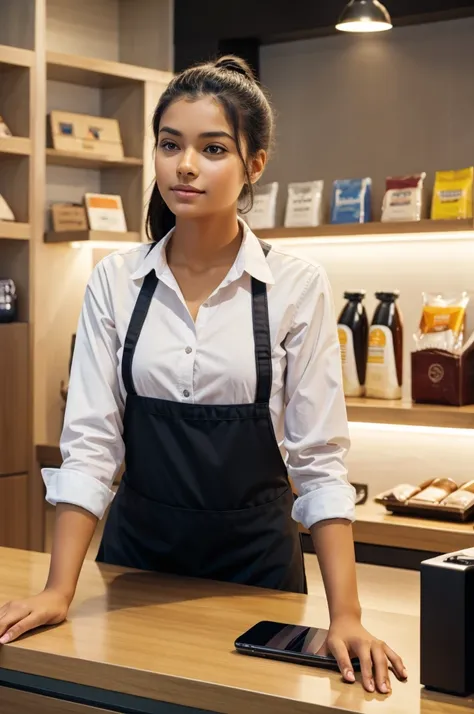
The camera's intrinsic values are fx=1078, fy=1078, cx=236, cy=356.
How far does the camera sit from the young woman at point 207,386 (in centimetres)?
169

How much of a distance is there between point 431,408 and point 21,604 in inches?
78.4

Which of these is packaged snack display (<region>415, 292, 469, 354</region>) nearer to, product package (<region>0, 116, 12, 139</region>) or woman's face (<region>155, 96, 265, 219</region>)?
product package (<region>0, 116, 12, 139</region>)

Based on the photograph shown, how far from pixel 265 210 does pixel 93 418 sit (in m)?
2.17

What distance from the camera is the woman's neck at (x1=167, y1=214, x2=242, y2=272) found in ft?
6.02

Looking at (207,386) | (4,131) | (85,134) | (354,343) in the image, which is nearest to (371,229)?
(354,343)

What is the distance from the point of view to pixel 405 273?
3.72 meters

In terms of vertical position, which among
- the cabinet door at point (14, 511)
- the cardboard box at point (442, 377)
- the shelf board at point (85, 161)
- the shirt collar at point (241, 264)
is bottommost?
the cabinet door at point (14, 511)

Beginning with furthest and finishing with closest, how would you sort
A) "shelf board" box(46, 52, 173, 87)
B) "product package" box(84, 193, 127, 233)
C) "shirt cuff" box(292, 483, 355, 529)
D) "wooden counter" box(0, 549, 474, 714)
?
1. "product package" box(84, 193, 127, 233)
2. "shelf board" box(46, 52, 173, 87)
3. "shirt cuff" box(292, 483, 355, 529)
4. "wooden counter" box(0, 549, 474, 714)

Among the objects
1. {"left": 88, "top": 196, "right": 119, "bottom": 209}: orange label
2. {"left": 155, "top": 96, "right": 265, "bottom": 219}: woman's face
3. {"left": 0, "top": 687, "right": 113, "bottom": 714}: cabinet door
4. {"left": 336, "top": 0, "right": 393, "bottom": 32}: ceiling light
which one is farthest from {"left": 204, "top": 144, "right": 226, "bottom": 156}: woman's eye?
{"left": 88, "top": 196, "right": 119, "bottom": 209}: orange label

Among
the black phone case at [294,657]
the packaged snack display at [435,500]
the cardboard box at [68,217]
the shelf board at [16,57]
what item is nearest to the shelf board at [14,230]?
the cardboard box at [68,217]

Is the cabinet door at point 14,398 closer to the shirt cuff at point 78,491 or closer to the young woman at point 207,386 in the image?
the young woman at point 207,386

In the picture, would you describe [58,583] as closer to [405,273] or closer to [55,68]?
[405,273]

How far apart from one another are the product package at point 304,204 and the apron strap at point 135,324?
1937mm

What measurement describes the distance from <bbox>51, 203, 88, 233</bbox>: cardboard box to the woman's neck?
2.19 m
